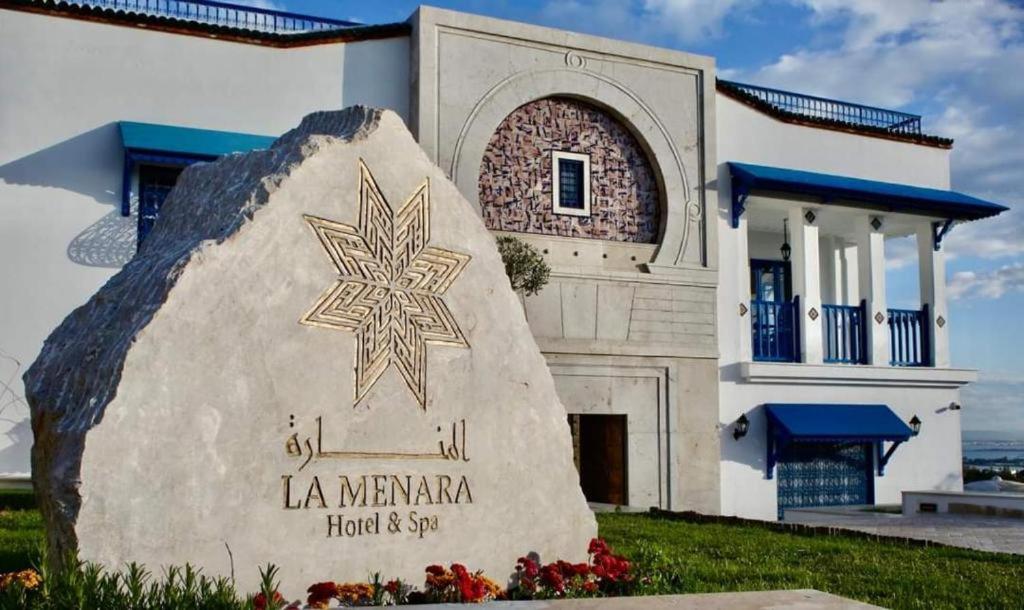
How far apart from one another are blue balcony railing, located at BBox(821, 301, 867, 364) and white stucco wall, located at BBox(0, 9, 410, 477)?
399 inches

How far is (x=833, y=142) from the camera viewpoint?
18.5 metres

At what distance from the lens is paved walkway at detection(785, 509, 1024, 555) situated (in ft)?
38.1

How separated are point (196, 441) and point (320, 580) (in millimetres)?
992

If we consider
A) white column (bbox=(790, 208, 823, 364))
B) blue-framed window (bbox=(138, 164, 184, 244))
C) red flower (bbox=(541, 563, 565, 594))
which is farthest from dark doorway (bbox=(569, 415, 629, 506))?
red flower (bbox=(541, 563, 565, 594))

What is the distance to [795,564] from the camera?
28.9ft

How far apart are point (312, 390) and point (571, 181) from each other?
11.1 m

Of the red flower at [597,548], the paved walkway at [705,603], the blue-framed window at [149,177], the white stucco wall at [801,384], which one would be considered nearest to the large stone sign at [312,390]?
the red flower at [597,548]

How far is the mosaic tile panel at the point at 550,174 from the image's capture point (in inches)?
614

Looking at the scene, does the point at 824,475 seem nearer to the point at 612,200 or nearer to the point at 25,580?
the point at 612,200

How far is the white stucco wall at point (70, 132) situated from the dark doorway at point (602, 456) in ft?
22.2

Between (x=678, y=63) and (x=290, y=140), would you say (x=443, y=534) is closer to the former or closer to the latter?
(x=290, y=140)

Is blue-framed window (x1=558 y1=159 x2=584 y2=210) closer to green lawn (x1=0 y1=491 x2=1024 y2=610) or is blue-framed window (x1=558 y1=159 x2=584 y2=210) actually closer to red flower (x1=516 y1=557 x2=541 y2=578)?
green lawn (x1=0 y1=491 x2=1024 y2=610)

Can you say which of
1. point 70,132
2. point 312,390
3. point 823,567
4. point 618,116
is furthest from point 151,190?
point 823,567

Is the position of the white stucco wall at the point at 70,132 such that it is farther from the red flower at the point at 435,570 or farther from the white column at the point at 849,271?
the white column at the point at 849,271
